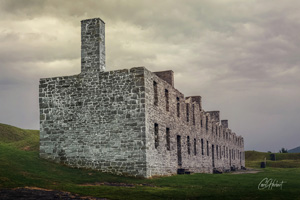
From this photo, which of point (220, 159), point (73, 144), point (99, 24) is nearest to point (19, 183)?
point (73, 144)

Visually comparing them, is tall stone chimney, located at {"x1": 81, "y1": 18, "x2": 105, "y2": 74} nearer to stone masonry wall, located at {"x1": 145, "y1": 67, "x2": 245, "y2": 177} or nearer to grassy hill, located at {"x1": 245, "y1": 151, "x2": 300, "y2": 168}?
stone masonry wall, located at {"x1": 145, "y1": 67, "x2": 245, "y2": 177}

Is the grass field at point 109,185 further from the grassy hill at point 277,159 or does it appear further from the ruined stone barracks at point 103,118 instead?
the grassy hill at point 277,159

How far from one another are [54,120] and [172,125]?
9.08 metres

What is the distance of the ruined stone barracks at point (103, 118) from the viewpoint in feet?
77.8

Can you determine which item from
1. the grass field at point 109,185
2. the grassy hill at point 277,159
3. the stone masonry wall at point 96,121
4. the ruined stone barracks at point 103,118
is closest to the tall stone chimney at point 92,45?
the ruined stone barracks at point 103,118

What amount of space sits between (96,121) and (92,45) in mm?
5190

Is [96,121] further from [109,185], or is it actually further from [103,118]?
[109,185]

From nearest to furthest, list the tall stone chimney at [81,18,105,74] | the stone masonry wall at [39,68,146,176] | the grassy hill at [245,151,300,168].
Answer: the stone masonry wall at [39,68,146,176]
the tall stone chimney at [81,18,105,74]
the grassy hill at [245,151,300,168]

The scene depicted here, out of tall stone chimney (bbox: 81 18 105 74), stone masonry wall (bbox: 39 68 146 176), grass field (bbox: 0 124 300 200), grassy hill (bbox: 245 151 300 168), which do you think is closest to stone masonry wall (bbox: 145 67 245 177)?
stone masonry wall (bbox: 39 68 146 176)

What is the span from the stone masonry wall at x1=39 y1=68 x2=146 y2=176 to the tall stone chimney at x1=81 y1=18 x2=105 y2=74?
73 cm

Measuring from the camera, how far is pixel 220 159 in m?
50.8

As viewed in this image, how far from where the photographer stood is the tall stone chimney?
25500 mm

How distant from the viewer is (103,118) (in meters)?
24.5

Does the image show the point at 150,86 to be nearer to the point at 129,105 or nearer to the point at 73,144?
the point at 129,105
